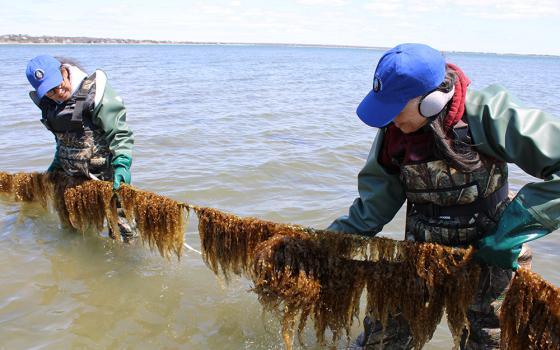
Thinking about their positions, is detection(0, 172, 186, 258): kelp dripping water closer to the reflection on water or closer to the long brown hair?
the reflection on water

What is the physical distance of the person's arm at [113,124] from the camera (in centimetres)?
560

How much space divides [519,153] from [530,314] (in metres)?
1.00

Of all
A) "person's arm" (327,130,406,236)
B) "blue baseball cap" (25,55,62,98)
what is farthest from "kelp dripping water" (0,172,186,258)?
"person's arm" (327,130,406,236)

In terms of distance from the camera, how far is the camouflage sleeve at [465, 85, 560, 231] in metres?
2.61

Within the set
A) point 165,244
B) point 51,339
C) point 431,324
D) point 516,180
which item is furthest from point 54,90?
point 516,180

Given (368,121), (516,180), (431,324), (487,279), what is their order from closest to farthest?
1. (368,121)
2. (487,279)
3. (431,324)
4. (516,180)

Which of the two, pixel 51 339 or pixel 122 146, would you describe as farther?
pixel 122 146

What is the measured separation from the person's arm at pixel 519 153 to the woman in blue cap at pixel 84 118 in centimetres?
408

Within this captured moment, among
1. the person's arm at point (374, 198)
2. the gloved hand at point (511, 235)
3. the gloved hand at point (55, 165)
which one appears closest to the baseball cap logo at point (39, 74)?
the gloved hand at point (55, 165)

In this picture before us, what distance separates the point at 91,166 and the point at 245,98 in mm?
17809

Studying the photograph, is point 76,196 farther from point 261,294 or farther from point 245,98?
point 245,98

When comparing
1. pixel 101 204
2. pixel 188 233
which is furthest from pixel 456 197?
pixel 188 233

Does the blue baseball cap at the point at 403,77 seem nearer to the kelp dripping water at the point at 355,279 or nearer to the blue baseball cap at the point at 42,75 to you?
the kelp dripping water at the point at 355,279

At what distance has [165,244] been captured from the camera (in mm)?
5094
